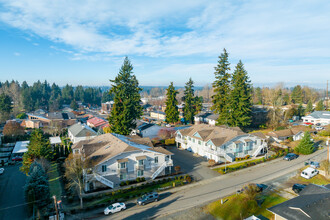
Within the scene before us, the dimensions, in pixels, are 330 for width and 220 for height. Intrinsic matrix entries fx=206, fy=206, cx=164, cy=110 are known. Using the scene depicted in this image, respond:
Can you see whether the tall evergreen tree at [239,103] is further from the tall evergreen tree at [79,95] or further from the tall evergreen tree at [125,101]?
the tall evergreen tree at [79,95]

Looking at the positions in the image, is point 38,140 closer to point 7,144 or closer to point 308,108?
point 7,144

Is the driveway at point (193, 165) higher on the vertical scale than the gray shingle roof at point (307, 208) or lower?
lower

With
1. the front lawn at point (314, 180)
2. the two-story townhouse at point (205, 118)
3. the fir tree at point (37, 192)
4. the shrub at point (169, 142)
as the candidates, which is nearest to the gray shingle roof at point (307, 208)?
the front lawn at point (314, 180)

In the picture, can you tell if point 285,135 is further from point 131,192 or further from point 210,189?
point 131,192

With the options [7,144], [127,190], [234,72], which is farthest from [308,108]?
[7,144]

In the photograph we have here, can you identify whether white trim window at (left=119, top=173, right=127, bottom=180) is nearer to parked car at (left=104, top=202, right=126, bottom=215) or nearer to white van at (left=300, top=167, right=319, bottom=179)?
parked car at (left=104, top=202, right=126, bottom=215)

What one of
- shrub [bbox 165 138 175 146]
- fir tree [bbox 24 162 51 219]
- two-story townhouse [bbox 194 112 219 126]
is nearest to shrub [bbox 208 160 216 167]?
shrub [bbox 165 138 175 146]
